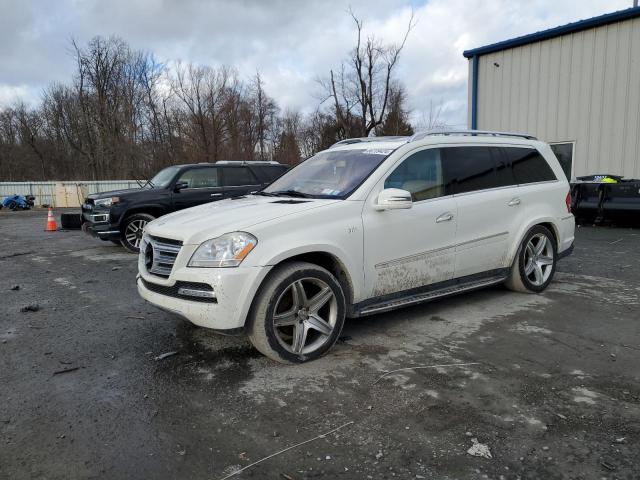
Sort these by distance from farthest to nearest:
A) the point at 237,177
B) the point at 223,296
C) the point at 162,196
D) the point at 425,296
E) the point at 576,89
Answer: the point at 576,89, the point at 237,177, the point at 162,196, the point at 425,296, the point at 223,296

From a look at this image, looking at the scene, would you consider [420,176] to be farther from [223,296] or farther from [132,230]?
[132,230]

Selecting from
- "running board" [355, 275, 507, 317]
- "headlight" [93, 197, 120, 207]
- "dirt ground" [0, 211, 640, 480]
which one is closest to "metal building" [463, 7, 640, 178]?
"dirt ground" [0, 211, 640, 480]

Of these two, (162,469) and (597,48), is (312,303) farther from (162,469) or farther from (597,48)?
(597,48)

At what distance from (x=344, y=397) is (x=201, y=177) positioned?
8020 millimetres

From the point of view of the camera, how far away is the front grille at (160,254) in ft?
12.4

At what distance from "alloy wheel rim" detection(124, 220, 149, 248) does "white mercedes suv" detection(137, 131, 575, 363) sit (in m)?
5.45

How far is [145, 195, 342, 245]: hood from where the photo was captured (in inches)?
144

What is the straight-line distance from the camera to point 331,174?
4.71 meters

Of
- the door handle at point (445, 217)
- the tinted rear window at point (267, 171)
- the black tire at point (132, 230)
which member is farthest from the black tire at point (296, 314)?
the tinted rear window at point (267, 171)

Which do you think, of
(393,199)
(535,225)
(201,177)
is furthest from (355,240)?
(201,177)

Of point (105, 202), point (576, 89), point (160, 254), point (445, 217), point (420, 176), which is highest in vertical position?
point (576, 89)

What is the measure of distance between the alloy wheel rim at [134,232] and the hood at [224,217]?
5.67m

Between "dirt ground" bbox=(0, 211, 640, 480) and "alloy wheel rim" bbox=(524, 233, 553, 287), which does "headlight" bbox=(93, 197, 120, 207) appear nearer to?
"dirt ground" bbox=(0, 211, 640, 480)

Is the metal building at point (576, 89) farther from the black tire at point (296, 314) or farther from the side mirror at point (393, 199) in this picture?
the black tire at point (296, 314)
